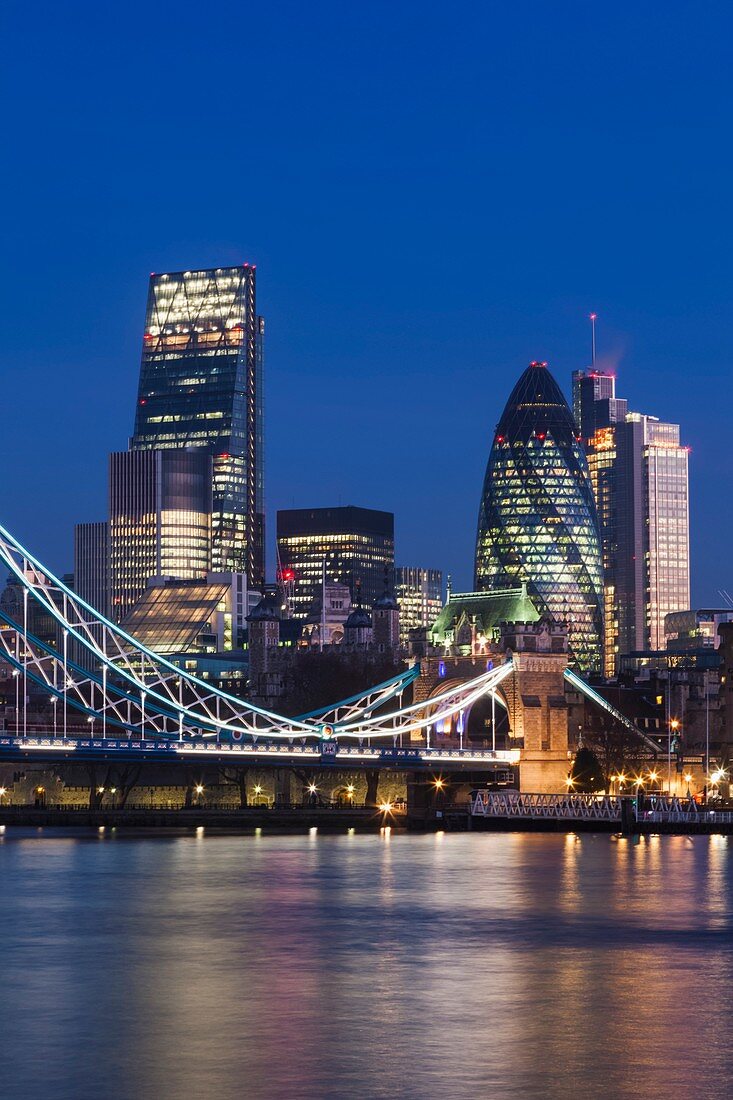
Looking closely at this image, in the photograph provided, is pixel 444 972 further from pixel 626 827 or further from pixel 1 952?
pixel 626 827

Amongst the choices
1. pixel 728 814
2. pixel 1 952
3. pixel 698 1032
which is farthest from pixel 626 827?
pixel 698 1032

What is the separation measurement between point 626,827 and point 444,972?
58.2m

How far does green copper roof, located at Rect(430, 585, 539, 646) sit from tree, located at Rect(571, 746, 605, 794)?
2626cm

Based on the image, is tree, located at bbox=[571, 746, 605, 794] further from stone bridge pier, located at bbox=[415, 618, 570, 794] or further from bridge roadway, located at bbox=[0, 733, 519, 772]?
bridge roadway, located at bbox=[0, 733, 519, 772]

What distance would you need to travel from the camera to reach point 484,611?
155625mm

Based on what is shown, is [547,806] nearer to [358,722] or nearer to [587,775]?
[587,775]

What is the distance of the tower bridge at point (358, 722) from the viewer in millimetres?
102625

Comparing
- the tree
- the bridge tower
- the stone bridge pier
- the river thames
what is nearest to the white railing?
the tree

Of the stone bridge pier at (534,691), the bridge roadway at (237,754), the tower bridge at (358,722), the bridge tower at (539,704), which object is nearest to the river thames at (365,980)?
the bridge roadway at (237,754)

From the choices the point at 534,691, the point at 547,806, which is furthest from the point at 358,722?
the point at 547,806

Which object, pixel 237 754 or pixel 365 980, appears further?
pixel 237 754

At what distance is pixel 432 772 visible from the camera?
122 m

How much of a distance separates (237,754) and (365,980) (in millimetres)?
62444

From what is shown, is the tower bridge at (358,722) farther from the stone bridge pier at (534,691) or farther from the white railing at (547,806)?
the white railing at (547,806)
